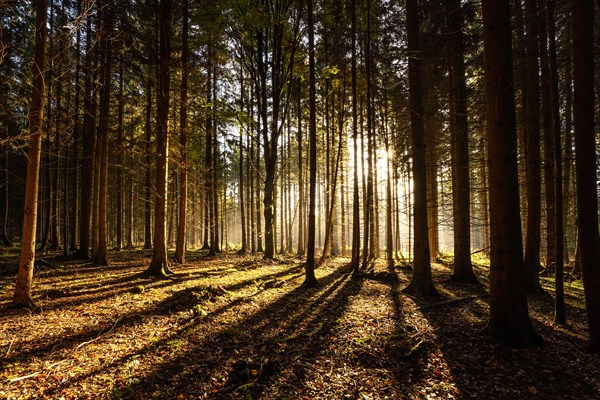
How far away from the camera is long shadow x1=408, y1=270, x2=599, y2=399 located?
13.2ft

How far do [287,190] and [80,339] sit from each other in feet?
86.5

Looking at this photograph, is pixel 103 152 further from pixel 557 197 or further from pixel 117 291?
pixel 557 197

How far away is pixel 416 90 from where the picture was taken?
31.0ft

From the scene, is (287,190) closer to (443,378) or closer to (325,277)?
(325,277)

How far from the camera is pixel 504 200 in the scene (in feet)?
17.2

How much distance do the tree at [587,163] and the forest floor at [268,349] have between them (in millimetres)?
1018

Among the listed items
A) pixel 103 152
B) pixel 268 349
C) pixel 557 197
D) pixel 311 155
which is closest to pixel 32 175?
pixel 103 152

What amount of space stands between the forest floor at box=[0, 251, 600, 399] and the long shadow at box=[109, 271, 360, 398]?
0.02 meters

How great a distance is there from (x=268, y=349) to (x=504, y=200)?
4963 millimetres

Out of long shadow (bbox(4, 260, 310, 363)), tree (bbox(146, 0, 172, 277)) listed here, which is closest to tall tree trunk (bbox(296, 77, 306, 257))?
tree (bbox(146, 0, 172, 277))

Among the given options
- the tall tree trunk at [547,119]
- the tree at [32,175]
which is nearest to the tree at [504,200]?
the tall tree trunk at [547,119]

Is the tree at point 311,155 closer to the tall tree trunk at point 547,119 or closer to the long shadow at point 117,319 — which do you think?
the long shadow at point 117,319

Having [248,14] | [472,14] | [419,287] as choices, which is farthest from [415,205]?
[248,14]

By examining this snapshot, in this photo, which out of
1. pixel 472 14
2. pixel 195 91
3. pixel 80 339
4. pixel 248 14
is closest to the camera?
pixel 80 339
